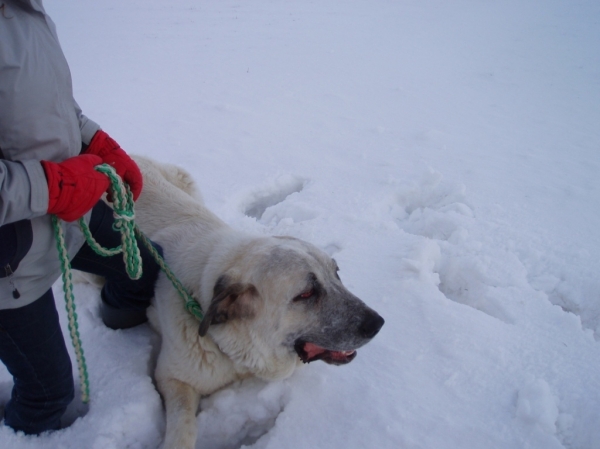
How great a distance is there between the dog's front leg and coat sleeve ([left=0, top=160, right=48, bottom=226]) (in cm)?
124

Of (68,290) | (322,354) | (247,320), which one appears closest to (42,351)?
(68,290)

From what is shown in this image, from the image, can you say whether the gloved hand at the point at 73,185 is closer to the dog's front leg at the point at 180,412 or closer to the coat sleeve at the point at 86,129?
the coat sleeve at the point at 86,129

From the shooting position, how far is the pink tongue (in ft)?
7.01

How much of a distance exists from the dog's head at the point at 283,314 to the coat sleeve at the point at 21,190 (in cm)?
90

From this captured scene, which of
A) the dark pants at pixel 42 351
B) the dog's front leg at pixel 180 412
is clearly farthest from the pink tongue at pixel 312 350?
the dark pants at pixel 42 351

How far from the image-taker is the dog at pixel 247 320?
201 cm

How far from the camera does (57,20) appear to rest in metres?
13.0

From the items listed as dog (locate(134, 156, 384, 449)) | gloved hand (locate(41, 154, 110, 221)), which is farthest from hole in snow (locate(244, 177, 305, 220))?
gloved hand (locate(41, 154, 110, 221))

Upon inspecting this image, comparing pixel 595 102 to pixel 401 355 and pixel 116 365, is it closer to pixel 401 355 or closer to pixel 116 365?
pixel 401 355

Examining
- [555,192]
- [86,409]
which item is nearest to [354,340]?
[86,409]

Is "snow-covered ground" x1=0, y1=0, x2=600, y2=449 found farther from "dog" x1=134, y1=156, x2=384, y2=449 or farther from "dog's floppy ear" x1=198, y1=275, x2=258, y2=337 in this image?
"dog's floppy ear" x1=198, y1=275, x2=258, y2=337

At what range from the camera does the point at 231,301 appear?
199cm

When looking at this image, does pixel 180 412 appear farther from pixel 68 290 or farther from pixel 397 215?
pixel 397 215

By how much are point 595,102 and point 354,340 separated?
8417mm
